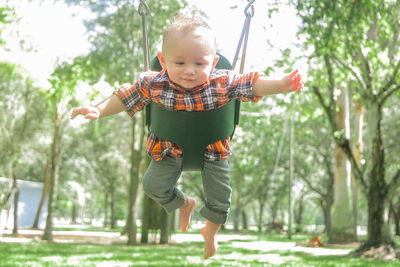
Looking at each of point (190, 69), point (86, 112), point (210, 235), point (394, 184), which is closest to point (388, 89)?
point (394, 184)

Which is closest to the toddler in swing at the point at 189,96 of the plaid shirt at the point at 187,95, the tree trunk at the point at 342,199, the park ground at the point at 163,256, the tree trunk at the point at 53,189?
the plaid shirt at the point at 187,95

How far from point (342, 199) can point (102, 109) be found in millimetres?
16893

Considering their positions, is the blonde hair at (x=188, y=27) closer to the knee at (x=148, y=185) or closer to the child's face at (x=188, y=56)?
the child's face at (x=188, y=56)

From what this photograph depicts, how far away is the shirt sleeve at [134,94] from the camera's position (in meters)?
2.69

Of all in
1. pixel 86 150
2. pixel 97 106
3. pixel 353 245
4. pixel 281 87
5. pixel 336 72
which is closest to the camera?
pixel 281 87

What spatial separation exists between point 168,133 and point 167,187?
0.41 meters

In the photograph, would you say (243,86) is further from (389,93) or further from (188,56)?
(389,93)

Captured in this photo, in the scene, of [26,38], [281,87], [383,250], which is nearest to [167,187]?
[281,87]

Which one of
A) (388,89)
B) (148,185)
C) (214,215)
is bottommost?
(214,215)

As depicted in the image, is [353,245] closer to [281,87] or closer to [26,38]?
[26,38]

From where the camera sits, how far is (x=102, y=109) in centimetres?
253

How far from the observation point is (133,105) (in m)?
2.74

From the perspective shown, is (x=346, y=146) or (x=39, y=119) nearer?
(x=346, y=146)

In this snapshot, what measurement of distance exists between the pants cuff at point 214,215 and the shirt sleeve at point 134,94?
85 cm
